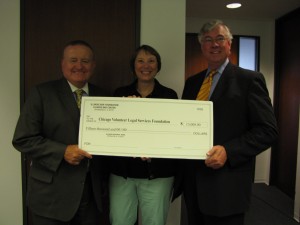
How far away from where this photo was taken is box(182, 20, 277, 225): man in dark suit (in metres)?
1.37

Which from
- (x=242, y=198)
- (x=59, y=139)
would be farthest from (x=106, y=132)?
(x=242, y=198)

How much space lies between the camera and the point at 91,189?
157cm

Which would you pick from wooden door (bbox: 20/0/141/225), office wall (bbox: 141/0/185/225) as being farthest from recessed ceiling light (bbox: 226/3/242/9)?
wooden door (bbox: 20/0/141/225)

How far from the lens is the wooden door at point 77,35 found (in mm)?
2023

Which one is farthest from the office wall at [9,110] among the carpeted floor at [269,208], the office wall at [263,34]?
the office wall at [263,34]

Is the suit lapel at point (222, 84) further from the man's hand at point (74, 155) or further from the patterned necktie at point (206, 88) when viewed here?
the man's hand at point (74, 155)

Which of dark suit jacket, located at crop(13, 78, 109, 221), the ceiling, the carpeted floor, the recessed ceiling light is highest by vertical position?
the ceiling

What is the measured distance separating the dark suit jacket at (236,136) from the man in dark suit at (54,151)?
0.65 meters

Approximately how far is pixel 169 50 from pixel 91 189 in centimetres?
119

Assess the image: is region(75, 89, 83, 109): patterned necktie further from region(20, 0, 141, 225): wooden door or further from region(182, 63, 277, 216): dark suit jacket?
region(182, 63, 277, 216): dark suit jacket

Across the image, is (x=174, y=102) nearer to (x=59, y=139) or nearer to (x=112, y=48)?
(x=59, y=139)

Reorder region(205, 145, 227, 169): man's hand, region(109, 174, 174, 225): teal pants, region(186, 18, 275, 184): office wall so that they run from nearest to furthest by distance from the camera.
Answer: region(205, 145, 227, 169): man's hand < region(109, 174, 174, 225): teal pants < region(186, 18, 275, 184): office wall

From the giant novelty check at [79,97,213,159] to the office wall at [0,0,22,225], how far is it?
93 centimetres

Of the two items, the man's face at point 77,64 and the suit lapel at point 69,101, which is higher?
the man's face at point 77,64
